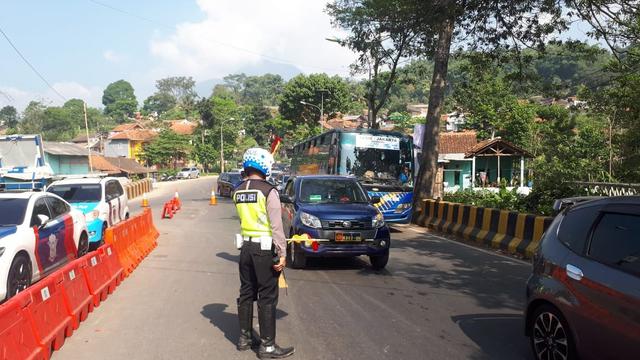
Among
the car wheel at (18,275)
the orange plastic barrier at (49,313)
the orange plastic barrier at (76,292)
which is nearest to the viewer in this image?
the orange plastic barrier at (49,313)

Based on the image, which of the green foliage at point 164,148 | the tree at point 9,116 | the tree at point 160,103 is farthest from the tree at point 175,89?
the green foliage at point 164,148

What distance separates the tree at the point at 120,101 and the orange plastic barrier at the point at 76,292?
153 m

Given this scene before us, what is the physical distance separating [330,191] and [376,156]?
714cm

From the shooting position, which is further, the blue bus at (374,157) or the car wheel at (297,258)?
the blue bus at (374,157)

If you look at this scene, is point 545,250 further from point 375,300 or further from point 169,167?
point 169,167

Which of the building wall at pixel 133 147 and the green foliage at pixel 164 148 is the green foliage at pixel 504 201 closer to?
the green foliage at pixel 164 148

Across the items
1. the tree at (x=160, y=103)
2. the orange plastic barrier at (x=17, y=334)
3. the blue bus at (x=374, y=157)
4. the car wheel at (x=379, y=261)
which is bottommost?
the car wheel at (x=379, y=261)

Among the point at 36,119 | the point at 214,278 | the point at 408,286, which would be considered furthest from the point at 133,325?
the point at 36,119

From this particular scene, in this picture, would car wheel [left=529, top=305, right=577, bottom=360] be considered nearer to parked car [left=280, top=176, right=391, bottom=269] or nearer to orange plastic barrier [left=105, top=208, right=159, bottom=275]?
parked car [left=280, top=176, right=391, bottom=269]

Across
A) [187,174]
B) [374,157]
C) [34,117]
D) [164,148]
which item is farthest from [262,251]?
[34,117]

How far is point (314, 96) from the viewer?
7019cm

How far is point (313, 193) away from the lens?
10.3m

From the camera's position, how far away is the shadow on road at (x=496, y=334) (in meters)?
5.18

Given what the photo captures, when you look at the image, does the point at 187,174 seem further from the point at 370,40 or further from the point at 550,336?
the point at 550,336
